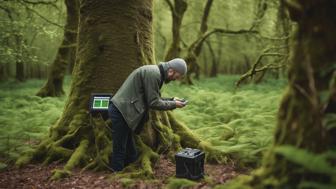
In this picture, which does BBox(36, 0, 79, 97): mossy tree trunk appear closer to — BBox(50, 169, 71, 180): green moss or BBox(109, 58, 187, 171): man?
BBox(50, 169, 71, 180): green moss

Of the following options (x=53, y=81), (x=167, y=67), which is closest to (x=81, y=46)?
(x=167, y=67)

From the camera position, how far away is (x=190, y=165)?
558 cm

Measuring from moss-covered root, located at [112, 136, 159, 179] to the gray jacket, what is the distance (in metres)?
0.67

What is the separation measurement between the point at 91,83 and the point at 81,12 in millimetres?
1417

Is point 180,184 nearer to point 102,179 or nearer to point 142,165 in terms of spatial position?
point 142,165

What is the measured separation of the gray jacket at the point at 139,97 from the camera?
5.73m

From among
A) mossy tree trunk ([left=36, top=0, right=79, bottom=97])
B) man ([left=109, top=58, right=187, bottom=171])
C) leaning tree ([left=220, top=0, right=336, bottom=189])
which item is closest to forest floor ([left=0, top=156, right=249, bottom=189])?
man ([left=109, top=58, right=187, bottom=171])

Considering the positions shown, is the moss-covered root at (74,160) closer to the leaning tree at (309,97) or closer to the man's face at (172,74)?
the man's face at (172,74)

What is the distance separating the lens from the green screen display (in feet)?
21.6

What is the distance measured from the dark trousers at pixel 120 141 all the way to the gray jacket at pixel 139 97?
153 millimetres

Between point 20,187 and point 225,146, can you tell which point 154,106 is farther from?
point 20,187

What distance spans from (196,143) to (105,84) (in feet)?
6.32

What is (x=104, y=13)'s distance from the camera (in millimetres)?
7020

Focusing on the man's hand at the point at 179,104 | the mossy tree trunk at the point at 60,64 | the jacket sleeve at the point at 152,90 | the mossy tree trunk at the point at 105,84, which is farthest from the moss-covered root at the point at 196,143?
the mossy tree trunk at the point at 60,64
